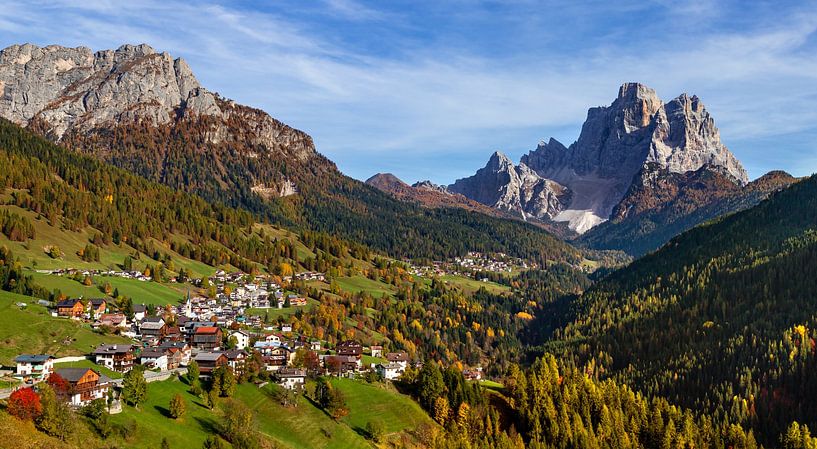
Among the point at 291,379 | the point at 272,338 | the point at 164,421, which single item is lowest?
the point at 164,421

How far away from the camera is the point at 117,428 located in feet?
297

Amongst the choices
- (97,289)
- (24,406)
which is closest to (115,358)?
(24,406)

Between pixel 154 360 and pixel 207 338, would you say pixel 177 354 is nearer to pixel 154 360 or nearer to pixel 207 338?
pixel 154 360

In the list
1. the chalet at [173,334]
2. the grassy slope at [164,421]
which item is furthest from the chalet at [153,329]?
the grassy slope at [164,421]

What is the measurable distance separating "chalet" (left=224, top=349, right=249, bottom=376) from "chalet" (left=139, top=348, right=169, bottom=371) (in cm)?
1110

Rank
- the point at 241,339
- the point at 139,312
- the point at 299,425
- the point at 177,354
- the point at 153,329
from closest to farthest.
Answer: the point at 299,425, the point at 177,354, the point at 153,329, the point at 241,339, the point at 139,312

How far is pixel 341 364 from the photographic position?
14312 cm

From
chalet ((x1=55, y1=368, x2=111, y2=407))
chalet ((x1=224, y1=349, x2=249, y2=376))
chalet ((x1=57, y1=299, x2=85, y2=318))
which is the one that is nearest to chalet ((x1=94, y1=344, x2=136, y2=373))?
chalet ((x1=224, y1=349, x2=249, y2=376))

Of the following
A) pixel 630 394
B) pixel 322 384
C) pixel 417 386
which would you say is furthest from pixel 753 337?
pixel 322 384

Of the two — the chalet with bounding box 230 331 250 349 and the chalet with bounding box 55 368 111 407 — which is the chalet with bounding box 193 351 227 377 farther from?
the chalet with bounding box 230 331 250 349

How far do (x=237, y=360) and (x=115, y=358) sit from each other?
69.6ft

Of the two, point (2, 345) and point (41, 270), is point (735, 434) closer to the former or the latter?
point (2, 345)

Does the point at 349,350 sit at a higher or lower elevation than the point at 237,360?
higher

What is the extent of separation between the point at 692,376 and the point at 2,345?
496 feet
